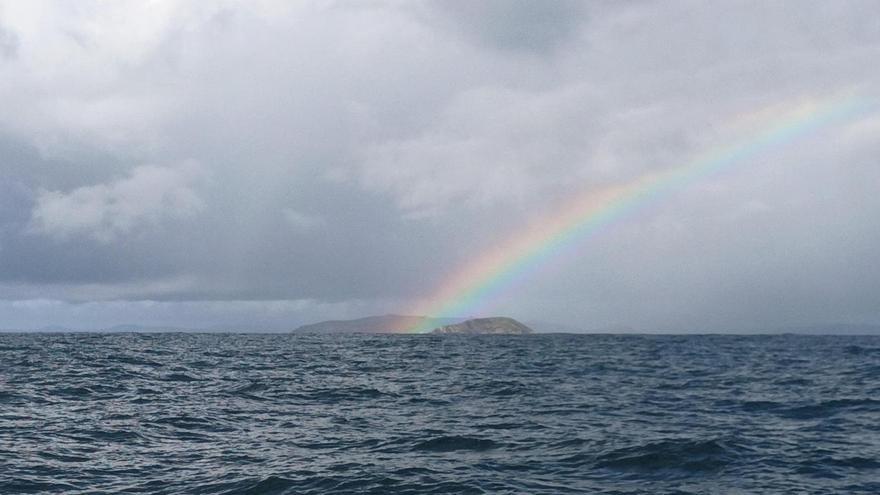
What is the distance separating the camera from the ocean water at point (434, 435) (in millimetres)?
16906

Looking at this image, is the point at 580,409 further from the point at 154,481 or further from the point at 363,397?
the point at 154,481

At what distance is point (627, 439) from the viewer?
22.0m

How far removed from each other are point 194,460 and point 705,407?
21.8 metres

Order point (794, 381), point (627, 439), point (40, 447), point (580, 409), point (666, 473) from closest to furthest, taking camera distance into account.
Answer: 1. point (666, 473)
2. point (40, 447)
3. point (627, 439)
4. point (580, 409)
5. point (794, 381)

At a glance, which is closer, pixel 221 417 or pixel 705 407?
pixel 221 417

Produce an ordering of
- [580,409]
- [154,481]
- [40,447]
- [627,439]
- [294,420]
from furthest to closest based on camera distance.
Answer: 1. [580,409]
2. [294,420]
3. [627,439]
4. [40,447]
5. [154,481]

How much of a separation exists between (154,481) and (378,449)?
6718 mm

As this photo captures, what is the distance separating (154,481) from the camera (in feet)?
54.9

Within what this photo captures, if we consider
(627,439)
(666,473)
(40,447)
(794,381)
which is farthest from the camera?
(794,381)

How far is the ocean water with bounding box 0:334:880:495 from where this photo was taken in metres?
16.9

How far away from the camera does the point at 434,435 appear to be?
23188 millimetres

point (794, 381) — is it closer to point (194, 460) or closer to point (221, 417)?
point (221, 417)

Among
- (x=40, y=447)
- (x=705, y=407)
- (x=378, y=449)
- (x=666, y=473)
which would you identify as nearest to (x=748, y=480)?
(x=666, y=473)

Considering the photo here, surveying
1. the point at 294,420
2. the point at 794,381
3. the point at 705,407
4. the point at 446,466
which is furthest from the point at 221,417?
the point at 794,381
